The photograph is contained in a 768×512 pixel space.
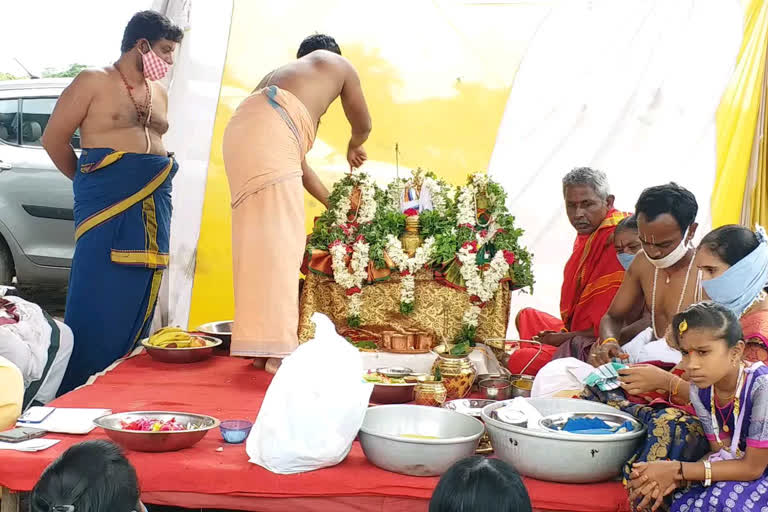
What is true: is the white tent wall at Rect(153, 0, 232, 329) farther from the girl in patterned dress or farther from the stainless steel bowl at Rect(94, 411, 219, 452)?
the girl in patterned dress

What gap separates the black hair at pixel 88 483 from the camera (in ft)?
5.70

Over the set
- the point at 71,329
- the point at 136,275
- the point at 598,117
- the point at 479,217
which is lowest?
the point at 71,329

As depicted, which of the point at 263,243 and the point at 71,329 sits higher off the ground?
the point at 263,243

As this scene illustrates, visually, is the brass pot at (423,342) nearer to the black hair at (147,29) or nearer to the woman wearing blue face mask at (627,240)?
the woman wearing blue face mask at (627,240)

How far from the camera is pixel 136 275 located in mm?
4734

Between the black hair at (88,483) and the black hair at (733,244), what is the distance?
6.70ft

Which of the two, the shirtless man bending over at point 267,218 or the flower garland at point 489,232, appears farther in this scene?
the flower garland at point 489,232

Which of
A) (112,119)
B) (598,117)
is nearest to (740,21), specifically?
(598,117)

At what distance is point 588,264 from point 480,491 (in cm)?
299

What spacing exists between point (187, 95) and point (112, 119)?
0.94m

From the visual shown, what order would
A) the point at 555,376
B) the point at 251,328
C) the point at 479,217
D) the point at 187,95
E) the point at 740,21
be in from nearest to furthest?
the point at 555,376 → the point at 251,328 → the point at 479,217 → the point at 740,21 → the point at 187,95

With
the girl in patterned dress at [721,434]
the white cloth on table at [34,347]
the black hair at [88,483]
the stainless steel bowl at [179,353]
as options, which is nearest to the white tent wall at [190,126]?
the stainless steel bowl at [179,353]

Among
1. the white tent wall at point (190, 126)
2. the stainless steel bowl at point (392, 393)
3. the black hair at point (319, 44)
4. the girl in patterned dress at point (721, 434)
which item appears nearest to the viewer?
the girl in patterned dress at point (721, 434)

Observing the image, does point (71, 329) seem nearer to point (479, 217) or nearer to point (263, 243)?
point (263, 243)
